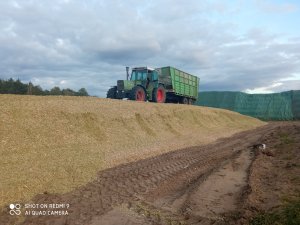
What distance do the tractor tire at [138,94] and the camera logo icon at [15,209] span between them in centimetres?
1737

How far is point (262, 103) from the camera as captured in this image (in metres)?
57.8

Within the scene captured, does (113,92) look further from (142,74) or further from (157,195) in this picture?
(157,195)

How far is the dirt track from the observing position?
299 inches

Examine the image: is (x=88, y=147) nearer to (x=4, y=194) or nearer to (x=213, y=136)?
(x=4, y=194)

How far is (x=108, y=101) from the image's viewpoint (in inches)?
820

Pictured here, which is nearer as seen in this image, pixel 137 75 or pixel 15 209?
pixel 15 209

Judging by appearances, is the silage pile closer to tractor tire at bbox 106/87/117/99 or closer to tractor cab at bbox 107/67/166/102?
tractor cab at bbox 107/67/166/102

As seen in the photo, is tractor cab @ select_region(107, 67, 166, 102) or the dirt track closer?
the dirt track

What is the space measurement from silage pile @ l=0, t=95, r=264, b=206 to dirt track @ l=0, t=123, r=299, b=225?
71 centimetres

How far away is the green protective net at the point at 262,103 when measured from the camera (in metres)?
55.4

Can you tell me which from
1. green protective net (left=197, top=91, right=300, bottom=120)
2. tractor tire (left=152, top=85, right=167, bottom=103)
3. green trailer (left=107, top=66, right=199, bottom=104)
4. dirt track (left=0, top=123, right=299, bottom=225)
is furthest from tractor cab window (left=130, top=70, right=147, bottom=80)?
green protective net (left=197, top=91, right=300, bottom=120)

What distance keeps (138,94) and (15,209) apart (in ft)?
59.1

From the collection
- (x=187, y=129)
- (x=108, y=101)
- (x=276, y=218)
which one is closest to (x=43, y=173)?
(x=276, y=218)

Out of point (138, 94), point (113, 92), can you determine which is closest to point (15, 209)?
point (138, 94)
